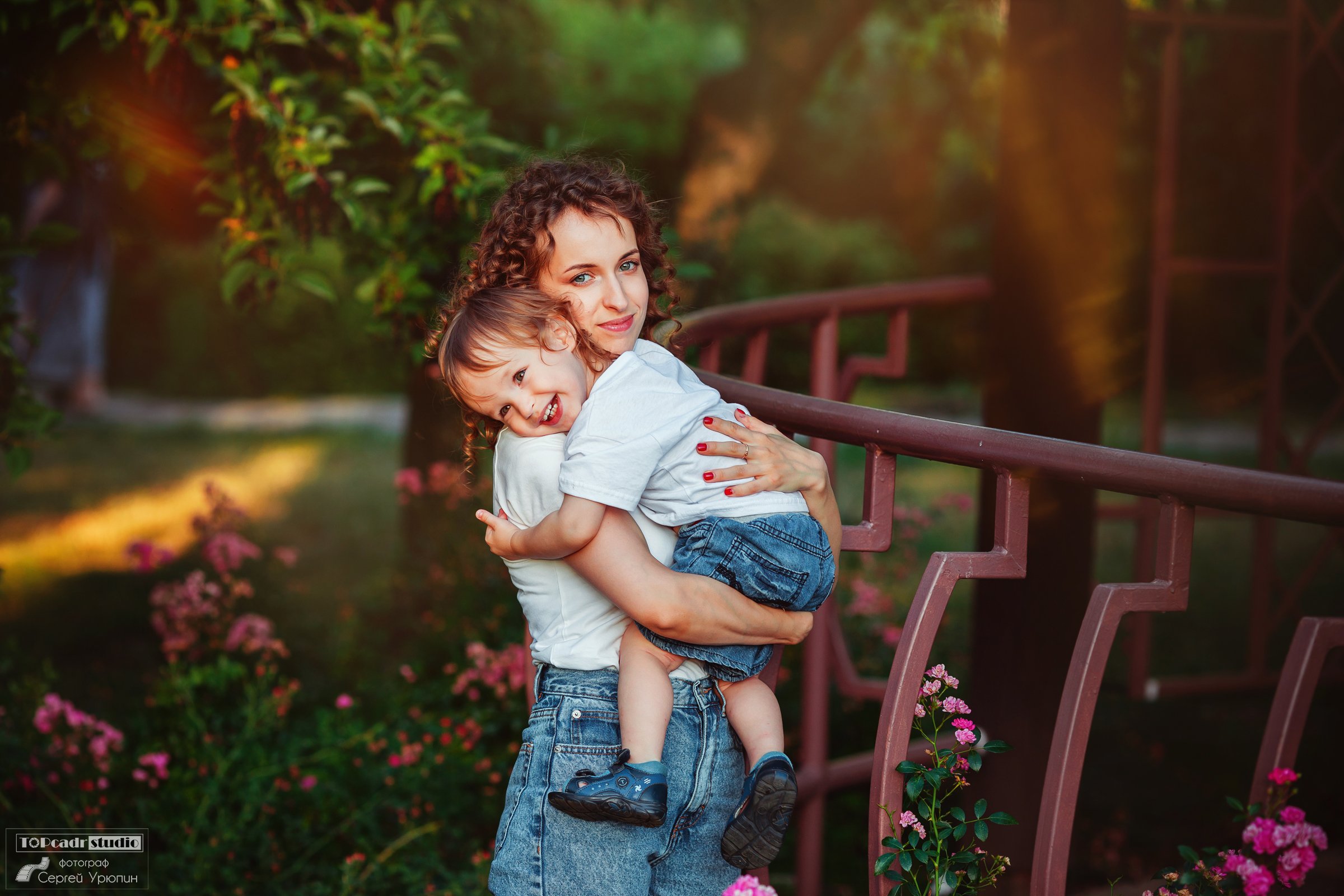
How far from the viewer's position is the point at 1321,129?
173 inches

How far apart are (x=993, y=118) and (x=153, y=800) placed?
7639 mm

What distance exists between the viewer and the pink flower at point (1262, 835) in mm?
1494

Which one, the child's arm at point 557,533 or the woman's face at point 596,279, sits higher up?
the woman's face at point 596,279

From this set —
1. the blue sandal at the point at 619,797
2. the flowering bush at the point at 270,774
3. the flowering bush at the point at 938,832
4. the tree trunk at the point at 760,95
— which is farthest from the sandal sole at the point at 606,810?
the tree trunk at the point at 760,95

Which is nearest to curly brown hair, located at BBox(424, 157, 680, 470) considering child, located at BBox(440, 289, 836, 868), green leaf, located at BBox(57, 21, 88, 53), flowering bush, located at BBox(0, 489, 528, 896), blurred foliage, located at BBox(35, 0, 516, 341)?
child, located at BBox(440, 289, 836, 868)

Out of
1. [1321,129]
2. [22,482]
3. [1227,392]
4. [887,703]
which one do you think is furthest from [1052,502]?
[1227,392]

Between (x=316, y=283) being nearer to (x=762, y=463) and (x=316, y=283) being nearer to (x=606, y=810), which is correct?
(x=762, y=463)

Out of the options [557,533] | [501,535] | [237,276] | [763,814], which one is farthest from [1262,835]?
[237,276]

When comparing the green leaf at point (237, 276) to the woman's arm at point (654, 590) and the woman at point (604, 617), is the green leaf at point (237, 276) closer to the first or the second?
the woman at point (604, 617)

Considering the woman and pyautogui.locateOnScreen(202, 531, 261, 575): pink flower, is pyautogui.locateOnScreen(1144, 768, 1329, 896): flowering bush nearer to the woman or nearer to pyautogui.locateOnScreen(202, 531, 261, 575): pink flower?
the woman

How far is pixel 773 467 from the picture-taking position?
172cm

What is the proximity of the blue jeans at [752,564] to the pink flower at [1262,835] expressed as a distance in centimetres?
67

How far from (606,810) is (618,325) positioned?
800 millimetres

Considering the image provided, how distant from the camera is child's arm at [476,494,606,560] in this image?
1582mm
